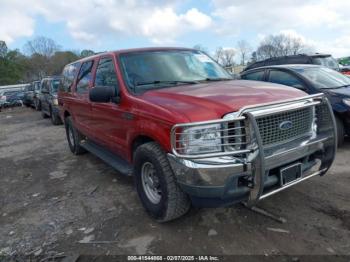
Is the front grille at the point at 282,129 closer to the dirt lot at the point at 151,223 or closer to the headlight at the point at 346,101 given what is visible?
the dirt lot at the point at 151,223

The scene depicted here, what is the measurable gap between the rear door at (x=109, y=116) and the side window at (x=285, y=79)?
3938 millimetres

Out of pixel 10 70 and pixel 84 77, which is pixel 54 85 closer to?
pixel 84 77

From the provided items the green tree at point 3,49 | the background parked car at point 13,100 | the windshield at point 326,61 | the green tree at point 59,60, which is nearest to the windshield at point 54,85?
the windshield at point 326,61

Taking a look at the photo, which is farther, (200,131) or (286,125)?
(286,125)

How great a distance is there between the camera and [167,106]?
326cm

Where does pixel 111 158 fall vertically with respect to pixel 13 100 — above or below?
above

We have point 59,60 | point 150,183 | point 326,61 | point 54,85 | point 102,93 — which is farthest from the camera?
point 59,60

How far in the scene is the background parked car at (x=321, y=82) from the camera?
5902mm

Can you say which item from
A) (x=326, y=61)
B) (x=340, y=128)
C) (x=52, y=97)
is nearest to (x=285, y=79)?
(x=340, y=128)

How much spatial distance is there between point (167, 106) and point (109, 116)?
59.6 inches

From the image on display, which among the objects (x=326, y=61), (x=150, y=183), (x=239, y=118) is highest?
(x=326, y=61)

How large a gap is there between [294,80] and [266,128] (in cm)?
403

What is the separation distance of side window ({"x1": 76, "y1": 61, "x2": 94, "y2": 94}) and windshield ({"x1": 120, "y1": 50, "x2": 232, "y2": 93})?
48.6 inches

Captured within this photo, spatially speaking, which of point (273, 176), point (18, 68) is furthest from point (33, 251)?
point (18, 68)
